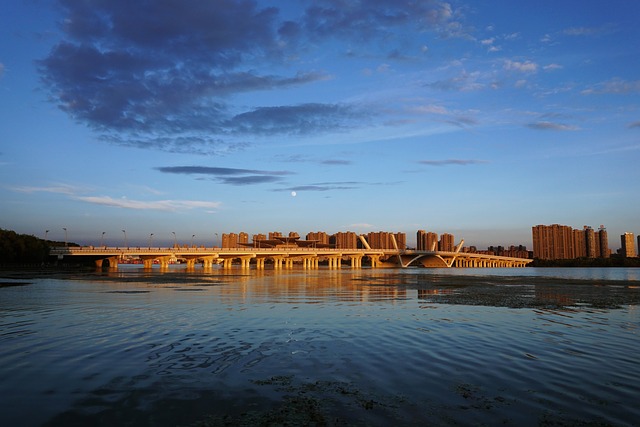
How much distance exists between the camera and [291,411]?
9.62m

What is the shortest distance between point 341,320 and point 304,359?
10522mm

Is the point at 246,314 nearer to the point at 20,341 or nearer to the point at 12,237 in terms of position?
the point at 20,341

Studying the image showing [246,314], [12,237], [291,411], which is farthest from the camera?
[12,237]

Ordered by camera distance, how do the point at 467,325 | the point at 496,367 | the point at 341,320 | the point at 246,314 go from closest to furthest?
1. the point at 496,367
2. the point at 467,325
3. the point at 341,320
4. the point at 246,314

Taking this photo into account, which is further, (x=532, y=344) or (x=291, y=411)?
(x=532, y=344)

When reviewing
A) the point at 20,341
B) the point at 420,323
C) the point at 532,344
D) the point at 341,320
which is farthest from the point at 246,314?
the point at 532,344

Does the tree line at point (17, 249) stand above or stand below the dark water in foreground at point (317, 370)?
above

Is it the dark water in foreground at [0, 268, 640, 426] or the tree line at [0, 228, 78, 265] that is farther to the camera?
the tree line at [0, 228, 78, 265]

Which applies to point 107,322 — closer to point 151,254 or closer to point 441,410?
point 441,410

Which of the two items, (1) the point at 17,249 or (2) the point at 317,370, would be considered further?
(1) the point at 17,249

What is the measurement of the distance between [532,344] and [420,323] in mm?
6732

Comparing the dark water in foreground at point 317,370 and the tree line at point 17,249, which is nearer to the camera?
the dark water in foreground at point 317,370

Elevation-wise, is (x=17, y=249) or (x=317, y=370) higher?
(x=17, y=249)

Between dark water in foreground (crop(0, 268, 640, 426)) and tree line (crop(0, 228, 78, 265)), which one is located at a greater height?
tree line (crop(0, 228, 78, 265))
